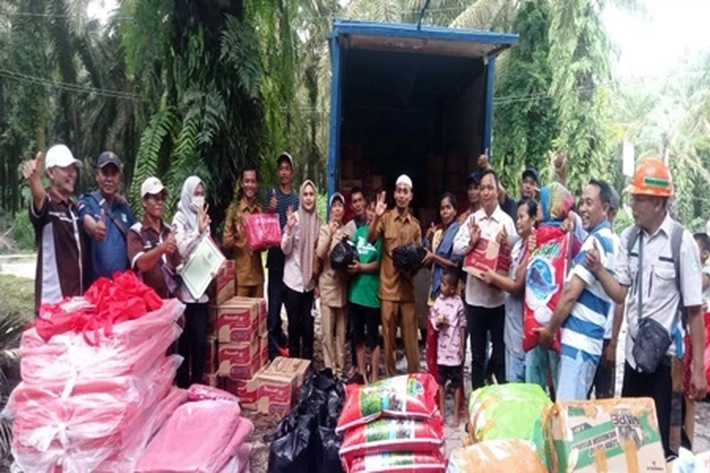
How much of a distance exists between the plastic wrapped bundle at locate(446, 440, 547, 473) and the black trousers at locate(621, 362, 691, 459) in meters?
0.95

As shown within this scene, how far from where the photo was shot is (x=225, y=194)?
527 centimetres

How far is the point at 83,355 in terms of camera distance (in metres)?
2.76

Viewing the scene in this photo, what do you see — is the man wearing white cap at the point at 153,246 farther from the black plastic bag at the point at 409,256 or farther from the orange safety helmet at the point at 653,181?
the orange safety helmet at the point at 653,181

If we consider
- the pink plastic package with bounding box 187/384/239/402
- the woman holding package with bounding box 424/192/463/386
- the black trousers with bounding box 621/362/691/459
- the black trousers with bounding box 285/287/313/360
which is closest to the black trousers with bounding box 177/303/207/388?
the pink plastic package with bounding box 187/384/239/402

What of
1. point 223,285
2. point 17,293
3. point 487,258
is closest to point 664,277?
point 487,258

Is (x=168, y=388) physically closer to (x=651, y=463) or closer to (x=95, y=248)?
(x=95, y=248)

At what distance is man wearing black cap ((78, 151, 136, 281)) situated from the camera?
3713 mm

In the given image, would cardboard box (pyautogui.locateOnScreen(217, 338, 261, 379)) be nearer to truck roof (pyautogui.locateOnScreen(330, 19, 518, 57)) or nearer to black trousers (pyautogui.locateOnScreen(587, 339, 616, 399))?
black trousers (pyautogui.locateOnScreen(587, 339, 616, 399))

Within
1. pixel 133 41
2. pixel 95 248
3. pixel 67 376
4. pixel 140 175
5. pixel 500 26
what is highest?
pixel 500 26

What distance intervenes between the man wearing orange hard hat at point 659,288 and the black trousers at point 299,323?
265 cm

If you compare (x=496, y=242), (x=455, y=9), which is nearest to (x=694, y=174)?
(x=455, y=9)

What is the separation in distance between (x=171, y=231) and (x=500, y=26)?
11753mm

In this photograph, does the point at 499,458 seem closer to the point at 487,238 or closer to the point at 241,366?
the point at 487,238

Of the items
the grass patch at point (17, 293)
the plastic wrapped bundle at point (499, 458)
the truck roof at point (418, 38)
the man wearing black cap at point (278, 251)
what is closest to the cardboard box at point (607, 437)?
the plastic wrapped bundle at point (499, 458)
